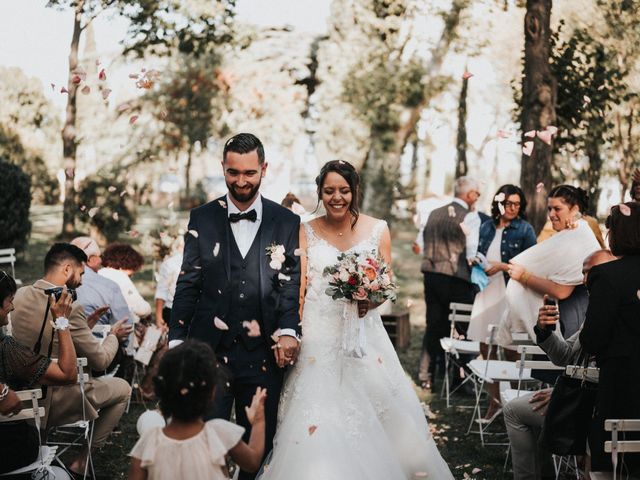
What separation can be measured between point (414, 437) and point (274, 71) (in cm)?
1863

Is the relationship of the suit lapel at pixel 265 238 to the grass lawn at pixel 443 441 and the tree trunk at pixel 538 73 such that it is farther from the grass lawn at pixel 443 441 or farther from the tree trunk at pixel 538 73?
the tree trunk at pixel 538 73

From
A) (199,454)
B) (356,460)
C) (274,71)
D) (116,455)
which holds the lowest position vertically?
(116,455)

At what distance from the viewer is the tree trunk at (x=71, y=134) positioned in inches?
420

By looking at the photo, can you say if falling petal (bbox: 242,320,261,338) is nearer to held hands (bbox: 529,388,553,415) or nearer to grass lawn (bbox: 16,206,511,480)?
held hands (bbox: 529,388,553,415)

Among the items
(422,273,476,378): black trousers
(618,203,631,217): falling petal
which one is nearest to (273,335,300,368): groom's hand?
(618,203,631,217): falling petal

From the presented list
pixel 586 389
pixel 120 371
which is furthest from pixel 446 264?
pixel 586 389

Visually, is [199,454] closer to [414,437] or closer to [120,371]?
[414,437]

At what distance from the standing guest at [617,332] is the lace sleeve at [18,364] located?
2.70m

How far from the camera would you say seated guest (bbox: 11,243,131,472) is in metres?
4.56

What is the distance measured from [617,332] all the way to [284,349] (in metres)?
1.56

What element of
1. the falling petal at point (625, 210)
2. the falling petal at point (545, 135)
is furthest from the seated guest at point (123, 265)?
the falling petal at point (625, 210)

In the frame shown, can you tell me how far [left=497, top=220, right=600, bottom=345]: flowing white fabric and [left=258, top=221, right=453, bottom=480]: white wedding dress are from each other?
1.60m

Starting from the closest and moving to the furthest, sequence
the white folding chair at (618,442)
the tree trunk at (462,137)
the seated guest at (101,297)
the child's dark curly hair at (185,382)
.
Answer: the child's dark curly hair at (185,382) < the white folding chair at (618,442) < the seated guest at (101,297) < the tree trunk at (462,137)

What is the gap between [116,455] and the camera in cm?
588
